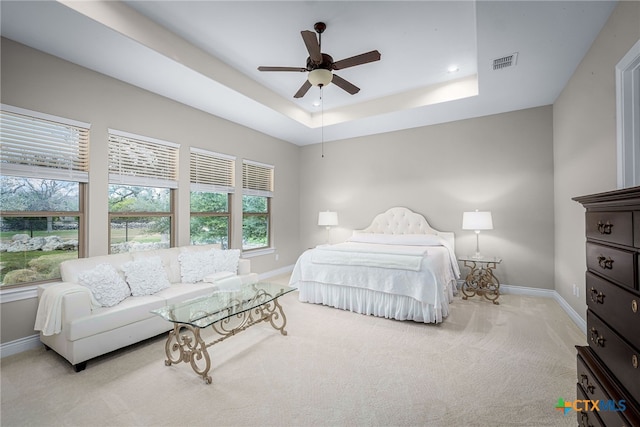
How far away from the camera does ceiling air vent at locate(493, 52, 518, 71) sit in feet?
9.87

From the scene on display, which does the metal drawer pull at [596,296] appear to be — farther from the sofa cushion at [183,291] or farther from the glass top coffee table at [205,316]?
the sofa cushion at [183,291]

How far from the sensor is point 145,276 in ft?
9.90

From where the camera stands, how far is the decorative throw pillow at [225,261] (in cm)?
384

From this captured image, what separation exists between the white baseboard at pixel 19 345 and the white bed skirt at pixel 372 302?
2902 mm

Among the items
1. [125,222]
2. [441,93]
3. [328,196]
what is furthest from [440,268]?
[125,222]

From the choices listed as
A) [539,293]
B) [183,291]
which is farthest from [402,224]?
[183,291]

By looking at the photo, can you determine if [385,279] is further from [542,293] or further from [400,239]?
[542,293]

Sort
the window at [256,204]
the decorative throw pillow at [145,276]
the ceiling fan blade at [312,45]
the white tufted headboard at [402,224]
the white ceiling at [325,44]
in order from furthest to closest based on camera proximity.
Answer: the window at [256,204], the white tufted headboard at [402,224], the decorative throw pillow at [145,276], the white ceiling at [325,44], the ceiling fan blade at [312,45]

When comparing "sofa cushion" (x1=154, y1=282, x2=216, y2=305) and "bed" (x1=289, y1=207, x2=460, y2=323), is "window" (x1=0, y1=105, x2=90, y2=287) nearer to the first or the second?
"sofa cushion" (x1=154, y1=282, x2=216, y2=305)

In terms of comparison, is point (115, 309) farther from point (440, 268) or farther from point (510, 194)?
point (510, 194)

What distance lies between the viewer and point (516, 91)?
12.5 ft

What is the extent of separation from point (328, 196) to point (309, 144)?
4.32ft

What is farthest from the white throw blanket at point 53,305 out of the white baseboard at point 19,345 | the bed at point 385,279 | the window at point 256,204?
the window at point 256,204

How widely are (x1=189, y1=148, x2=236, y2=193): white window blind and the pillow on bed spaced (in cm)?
256
